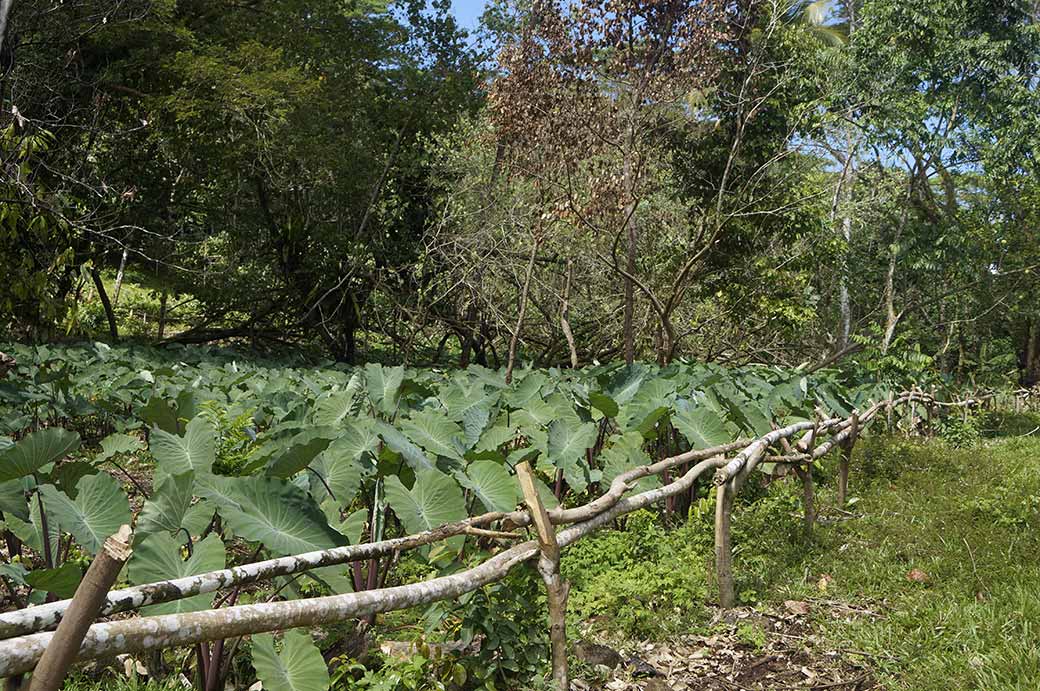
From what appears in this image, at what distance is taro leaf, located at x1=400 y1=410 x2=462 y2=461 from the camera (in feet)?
11.0

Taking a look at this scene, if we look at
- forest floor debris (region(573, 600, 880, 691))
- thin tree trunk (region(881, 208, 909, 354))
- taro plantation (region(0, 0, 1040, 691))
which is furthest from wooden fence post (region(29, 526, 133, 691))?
thin tree trunk (region(881, 208, 909, 354))

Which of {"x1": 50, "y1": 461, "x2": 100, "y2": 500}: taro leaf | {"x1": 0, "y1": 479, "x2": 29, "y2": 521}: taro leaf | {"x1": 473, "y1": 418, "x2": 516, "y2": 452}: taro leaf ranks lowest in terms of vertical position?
{"x1": 0, "y1": 479, "x2": 29, "y2": 521}: taro leaf

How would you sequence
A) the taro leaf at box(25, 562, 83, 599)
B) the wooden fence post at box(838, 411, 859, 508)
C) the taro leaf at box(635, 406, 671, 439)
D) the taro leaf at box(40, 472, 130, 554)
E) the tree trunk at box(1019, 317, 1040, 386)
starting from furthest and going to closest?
the tree trunk at box(1019, 317, 1040, 386), the wooden fence post at box(838, 411, 859, 508), the taro leaf at box(635, 406, 671, 439), the taro leaf at box(40, 472, 130, 554), the taro leaf at box(25, 562, 83, 599)

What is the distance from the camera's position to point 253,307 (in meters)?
15.9

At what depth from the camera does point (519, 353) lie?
16.4 m

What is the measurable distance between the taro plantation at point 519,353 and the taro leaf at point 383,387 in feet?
0.09

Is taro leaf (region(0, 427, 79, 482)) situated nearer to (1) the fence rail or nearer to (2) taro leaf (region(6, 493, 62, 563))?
(2) taro leaf (region(6, 493, 62, 563))

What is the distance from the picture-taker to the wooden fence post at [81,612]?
125cm

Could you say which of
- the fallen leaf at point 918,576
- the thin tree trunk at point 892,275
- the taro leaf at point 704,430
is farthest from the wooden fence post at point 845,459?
the thin tree trunk at point 892,275

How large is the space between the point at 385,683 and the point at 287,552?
67 centimetres

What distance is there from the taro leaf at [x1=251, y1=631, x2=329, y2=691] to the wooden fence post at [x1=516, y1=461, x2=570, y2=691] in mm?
723

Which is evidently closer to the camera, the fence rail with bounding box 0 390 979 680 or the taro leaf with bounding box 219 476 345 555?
the fence rail with bounding box 0 390 979 680

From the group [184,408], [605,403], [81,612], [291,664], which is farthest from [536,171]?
[81,612]

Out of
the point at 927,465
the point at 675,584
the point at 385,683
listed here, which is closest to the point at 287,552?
the point at 385,683
